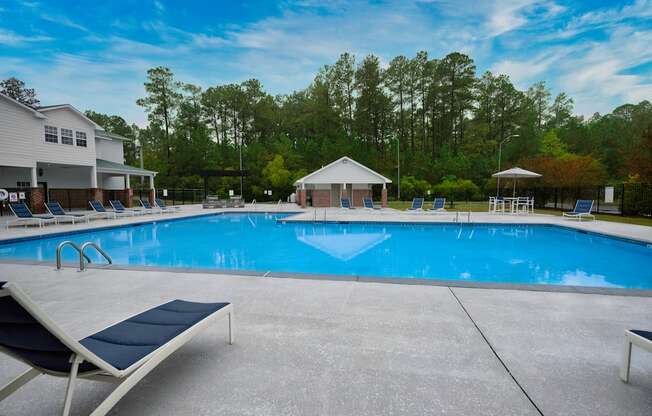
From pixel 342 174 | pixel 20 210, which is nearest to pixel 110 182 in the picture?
pixel 20 210

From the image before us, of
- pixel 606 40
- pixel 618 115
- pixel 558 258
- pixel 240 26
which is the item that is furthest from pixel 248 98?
pixel 618 115

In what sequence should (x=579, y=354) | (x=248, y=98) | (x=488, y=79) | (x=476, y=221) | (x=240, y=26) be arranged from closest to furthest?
(x=579, y=354) → (x=476, y=221) → (x=240, y=26) → (x=488, y=79) → (x=248, y=98)

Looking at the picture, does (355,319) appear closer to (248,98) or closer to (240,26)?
(240,26)

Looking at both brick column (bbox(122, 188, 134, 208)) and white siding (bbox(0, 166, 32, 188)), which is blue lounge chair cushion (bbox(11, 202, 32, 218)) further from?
brick column (bbox(122, 188, 134, 208))

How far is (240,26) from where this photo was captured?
→ 22562 mm

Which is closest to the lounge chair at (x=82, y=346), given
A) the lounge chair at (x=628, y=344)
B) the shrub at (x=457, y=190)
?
the lounge chair at (x=628, y=344)

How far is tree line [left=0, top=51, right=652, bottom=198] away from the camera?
128ft

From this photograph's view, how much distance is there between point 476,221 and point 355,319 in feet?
42.6

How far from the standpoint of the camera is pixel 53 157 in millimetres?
19266

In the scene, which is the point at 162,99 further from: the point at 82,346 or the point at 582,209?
the point at 82,346

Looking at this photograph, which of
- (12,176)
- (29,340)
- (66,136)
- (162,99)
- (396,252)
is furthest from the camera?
(162,99)

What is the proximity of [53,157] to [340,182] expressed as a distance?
62.9ft

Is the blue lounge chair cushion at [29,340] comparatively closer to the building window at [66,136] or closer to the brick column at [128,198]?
the building window at [66,136]

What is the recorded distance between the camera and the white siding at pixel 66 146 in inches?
736
